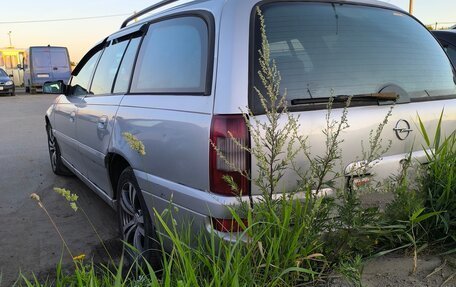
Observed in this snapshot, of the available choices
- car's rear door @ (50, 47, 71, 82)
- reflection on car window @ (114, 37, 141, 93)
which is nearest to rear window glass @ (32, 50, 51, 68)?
car's rear door @ (50, 47, 71, 82)

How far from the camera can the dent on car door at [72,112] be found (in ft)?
14.7

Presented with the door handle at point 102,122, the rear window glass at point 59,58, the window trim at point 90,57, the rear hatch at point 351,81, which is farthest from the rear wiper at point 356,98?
the rear window glass at point 59,58

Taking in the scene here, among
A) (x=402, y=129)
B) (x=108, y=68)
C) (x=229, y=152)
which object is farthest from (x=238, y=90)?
(x=108, y=68)

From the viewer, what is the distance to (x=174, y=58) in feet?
9.25

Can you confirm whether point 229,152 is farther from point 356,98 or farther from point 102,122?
point 102,122

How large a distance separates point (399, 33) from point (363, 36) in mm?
370

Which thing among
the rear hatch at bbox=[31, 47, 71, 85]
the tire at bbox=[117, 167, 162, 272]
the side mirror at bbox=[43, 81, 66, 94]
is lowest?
the tire at bbox=[117, 167, 162, 272]

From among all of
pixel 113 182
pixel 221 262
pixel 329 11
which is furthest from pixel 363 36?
pixel 113 182

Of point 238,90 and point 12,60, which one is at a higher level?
point 12,60

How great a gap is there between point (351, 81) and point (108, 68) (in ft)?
7.74

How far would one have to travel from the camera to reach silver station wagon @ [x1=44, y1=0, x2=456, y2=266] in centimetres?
222

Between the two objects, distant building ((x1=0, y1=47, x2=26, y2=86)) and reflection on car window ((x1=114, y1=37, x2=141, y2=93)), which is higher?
distant building ((x1=0, y1=47, x2=26, y2=86))

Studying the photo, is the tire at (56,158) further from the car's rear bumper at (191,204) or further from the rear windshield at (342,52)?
the rear windshield at (342,52)

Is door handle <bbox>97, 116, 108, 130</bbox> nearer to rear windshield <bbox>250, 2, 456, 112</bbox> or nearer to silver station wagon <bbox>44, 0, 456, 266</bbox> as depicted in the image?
silver station wagon <bbox>44, 0, 456, 266</bbox>
